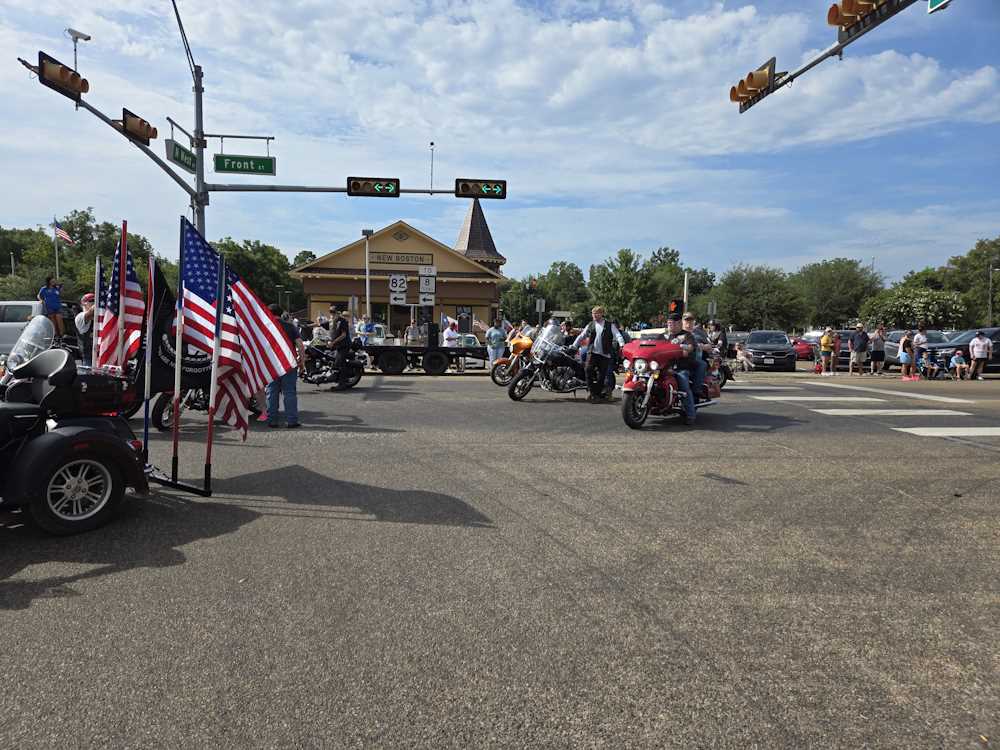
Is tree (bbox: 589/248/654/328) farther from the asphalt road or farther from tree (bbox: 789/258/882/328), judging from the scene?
→ the asphalt road

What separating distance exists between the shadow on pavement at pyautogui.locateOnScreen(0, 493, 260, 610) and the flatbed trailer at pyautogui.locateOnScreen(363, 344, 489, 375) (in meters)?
13.7

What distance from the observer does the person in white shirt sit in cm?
2030

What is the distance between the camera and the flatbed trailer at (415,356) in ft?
63.1

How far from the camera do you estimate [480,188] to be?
19719 millimetres

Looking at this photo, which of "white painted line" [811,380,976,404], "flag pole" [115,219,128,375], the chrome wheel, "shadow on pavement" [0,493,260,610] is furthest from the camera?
"white painted line" [811,380,976,404]

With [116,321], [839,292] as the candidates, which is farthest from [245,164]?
[839,292]

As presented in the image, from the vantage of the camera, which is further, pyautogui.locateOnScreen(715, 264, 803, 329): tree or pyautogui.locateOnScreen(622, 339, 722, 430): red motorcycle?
pyautogui.locateOnScreen(715, 264, 803, 329): tree

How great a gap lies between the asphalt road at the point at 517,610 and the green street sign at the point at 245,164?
13.7m

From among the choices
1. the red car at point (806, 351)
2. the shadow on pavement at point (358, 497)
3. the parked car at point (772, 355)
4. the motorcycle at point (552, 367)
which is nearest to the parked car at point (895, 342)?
the parked car at point (772, 355)

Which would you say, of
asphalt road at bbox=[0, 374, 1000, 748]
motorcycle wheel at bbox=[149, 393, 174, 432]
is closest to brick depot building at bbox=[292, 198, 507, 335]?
motorcycle wheel at bbox=[149, 393, 174, 432]

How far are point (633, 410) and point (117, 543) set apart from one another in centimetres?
696

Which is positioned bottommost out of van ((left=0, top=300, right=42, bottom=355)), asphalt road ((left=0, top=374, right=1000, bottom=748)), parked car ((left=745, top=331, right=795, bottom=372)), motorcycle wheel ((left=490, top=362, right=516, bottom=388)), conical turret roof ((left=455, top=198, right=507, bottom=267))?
asphalt road ((left=0, top=374, right=1000, bottom=748))

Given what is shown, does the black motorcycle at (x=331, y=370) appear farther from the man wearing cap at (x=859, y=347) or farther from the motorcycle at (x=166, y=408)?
the man wearing cap at (x=859, y=347)

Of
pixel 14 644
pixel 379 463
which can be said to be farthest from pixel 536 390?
pixel 14 644
